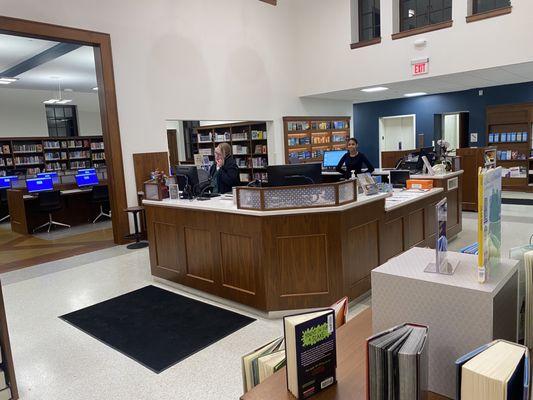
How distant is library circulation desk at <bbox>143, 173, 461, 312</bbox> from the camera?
356 centimetres

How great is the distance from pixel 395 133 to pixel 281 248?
9727mm

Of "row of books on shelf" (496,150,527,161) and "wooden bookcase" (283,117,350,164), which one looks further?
"row of books on shelf" (496,150,527,161)

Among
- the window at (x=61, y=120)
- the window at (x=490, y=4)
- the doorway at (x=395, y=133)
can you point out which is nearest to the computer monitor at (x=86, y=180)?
the window at (x=61, y=120)

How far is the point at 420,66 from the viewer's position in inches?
Result: 302

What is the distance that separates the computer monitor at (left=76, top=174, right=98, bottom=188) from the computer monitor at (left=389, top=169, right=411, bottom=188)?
6928 millimetres

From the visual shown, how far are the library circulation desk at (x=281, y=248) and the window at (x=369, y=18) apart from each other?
19.1ft

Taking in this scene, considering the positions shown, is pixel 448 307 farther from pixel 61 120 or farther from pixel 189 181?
pixel 61 120

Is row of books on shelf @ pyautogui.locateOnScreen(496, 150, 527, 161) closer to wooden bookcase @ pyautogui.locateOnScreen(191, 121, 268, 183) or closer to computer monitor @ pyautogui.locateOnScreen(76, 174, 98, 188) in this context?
wooden bookcase @ pyautogui.locateOnScreen(191, 121, 268, 183)

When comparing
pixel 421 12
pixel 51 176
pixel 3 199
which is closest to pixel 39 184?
pixel 51 176

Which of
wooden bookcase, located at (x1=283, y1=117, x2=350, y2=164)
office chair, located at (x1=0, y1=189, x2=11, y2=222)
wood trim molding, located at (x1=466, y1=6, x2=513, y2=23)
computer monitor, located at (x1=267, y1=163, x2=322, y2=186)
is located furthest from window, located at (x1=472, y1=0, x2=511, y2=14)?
office chair, located at (x1=0, y1=189, x2=11, y2=222)

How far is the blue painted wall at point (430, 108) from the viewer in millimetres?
9852

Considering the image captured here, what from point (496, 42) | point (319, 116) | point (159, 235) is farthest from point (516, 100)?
point (159, 235)

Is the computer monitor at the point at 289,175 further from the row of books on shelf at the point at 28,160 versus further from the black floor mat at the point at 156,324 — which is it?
the row of books on shelf at the point at 28,160

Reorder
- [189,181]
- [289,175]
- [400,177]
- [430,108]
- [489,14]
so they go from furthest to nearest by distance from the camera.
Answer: [430,108]
[489,14]
[400,177]
[189,181]
[289,175]
